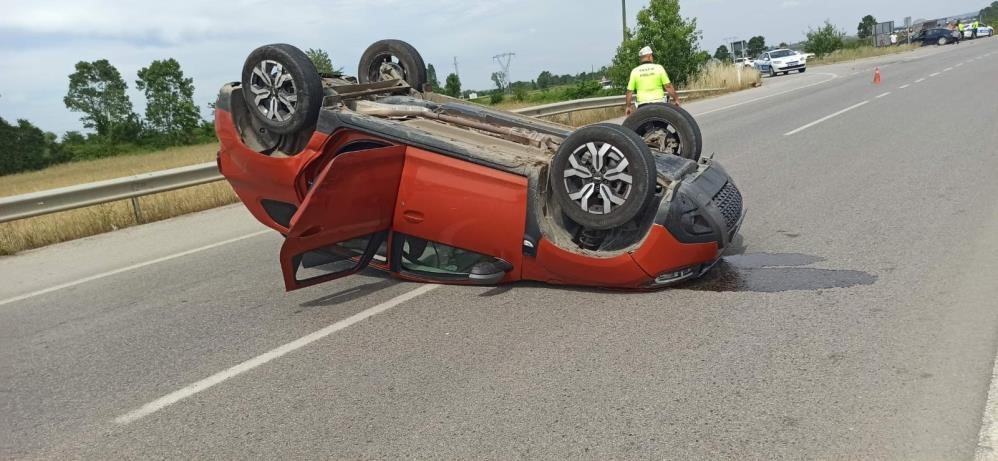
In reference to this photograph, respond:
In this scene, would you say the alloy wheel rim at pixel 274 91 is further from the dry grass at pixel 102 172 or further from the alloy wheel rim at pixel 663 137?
the dry grass at pixel 102 172

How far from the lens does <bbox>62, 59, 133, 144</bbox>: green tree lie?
2687 inches

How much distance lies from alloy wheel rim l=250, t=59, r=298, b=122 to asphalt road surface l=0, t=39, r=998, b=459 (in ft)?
4.43

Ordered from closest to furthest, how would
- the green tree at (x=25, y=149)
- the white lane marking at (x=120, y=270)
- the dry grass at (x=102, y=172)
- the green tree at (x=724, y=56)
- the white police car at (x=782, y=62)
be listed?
the white lane marking at (x=120, y=270), the dry grass at (x=102, y=172), the green tree at (x=724, y=56), the white police car at (x=782, y=62), the green tree at (x=25, y=149)

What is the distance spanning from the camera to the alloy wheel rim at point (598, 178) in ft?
15.3

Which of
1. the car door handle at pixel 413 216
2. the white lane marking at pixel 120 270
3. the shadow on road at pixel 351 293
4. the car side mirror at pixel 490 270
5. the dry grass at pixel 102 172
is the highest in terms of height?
the car door handle at pixel 413 216

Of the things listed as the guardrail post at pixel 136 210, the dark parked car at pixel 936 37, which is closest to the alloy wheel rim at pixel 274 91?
the guardrail post at pixel 136 210

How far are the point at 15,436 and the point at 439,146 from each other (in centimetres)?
281

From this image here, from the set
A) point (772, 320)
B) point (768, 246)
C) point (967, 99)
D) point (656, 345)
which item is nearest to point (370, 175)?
point (656, 345)

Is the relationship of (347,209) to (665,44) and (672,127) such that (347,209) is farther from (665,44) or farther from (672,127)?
(665,44)

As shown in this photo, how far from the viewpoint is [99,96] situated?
6994cm

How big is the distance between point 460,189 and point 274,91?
174cm

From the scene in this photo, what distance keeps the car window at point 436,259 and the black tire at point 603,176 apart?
0.71 meters

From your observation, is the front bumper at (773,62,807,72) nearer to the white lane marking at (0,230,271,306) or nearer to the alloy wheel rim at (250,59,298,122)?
the white lane marking at (0,230,271,306)

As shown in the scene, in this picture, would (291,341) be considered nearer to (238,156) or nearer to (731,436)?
(238,156)
